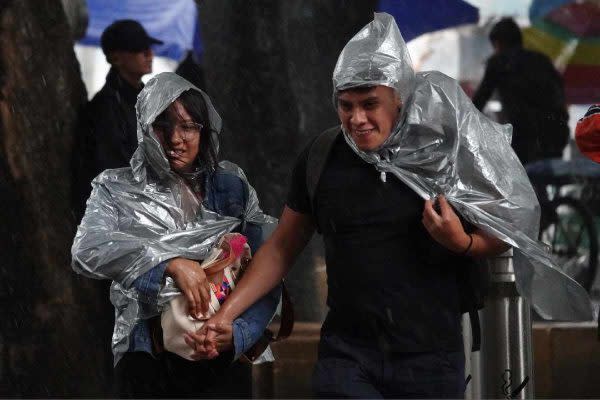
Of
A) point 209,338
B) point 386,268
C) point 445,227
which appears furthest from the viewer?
point 209,338

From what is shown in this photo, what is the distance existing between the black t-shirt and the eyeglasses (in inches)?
25.6

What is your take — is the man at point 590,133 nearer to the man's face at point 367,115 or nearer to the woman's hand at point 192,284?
the man's face at point 367,115

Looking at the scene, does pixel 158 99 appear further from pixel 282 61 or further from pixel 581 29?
pixel 581 29

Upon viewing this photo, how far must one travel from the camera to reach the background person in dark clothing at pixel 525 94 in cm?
745

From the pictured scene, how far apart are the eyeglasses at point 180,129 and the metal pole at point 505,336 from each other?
52.9 inches

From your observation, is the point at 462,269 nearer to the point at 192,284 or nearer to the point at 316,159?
the point at 316,159

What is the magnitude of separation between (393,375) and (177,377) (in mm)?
818

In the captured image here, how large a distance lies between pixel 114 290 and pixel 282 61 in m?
3.20

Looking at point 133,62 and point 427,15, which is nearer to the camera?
point 133,62

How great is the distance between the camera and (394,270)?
3.84 metres

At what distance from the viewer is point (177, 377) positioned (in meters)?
4.25

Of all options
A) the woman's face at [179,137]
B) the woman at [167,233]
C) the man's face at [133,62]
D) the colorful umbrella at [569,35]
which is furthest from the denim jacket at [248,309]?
the colorful umbrella at [569,35]

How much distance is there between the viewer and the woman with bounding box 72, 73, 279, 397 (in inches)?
164

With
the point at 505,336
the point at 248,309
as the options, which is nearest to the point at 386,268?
the point at 248,309
